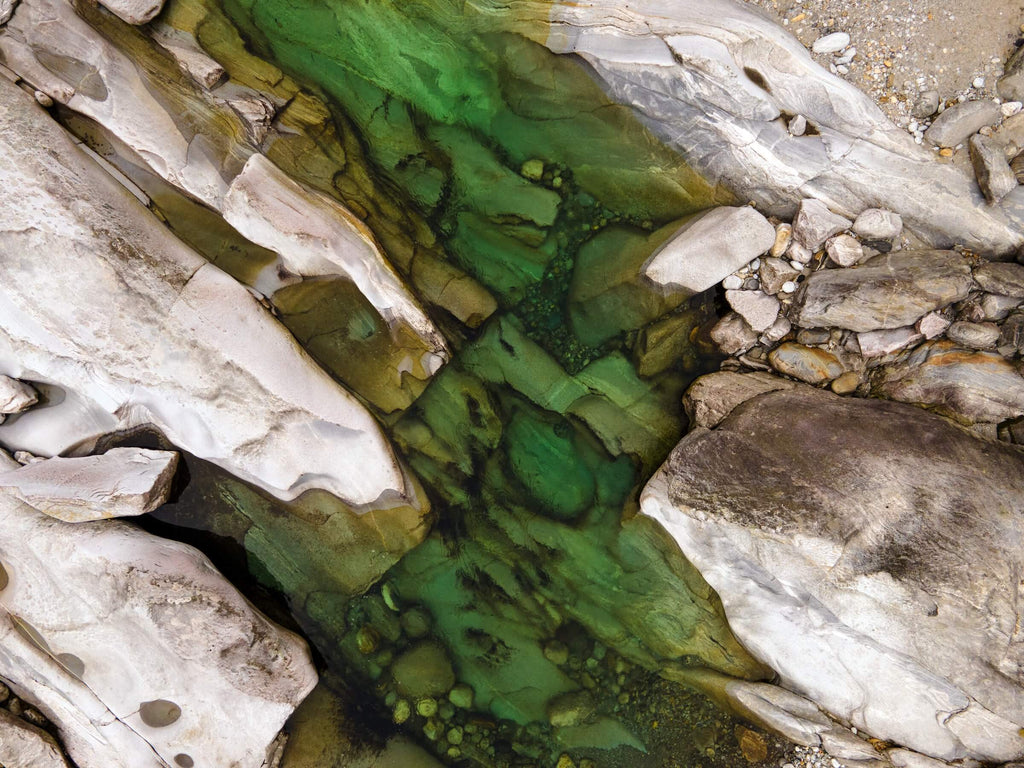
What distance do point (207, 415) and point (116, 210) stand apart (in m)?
1.43

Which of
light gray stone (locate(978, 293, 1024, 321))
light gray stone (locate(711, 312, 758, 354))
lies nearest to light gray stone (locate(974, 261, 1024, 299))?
light gray stone (locate(978, 293, 1024, 321))

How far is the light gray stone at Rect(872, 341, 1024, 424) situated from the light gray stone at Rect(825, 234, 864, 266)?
0.75m

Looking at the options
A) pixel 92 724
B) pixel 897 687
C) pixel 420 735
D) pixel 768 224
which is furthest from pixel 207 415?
pixel 897 687

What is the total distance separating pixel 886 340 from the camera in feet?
12.9

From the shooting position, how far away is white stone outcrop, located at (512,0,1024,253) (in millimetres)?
3811

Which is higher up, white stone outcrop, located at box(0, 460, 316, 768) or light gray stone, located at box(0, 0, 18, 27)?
light gray stone, located at box(0, 0, 18, 27)

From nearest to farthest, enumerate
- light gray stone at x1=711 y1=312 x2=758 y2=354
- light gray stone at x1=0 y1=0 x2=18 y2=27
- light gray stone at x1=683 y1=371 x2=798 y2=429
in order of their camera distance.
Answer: light gray stone at x1=0 y1=0 x2=18 y2=27, light gray stone at x1=683 y1=371 x2=798 y2=429, light gray stone at x1=711 y1=312 x2=758 y2=354

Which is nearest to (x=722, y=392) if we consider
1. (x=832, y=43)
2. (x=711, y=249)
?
(x=711, y=249)

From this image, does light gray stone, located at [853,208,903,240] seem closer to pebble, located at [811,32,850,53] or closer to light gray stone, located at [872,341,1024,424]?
light gray stone, located at [872,341,1024,424]

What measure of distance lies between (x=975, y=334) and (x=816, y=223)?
1.24 m

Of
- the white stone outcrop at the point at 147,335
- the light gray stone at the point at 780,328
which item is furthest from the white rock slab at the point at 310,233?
the light gray stone at the point at 780,328

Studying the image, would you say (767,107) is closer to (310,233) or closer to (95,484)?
(310,233)

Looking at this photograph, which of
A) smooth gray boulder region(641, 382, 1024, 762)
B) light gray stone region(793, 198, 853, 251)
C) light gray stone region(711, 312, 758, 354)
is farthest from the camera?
light gray stone region(711, 312, 758, 354)

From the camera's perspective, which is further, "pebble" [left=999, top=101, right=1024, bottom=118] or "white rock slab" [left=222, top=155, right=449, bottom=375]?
"white rock slab" [left=222, top=155, right=449, bottom=375]
